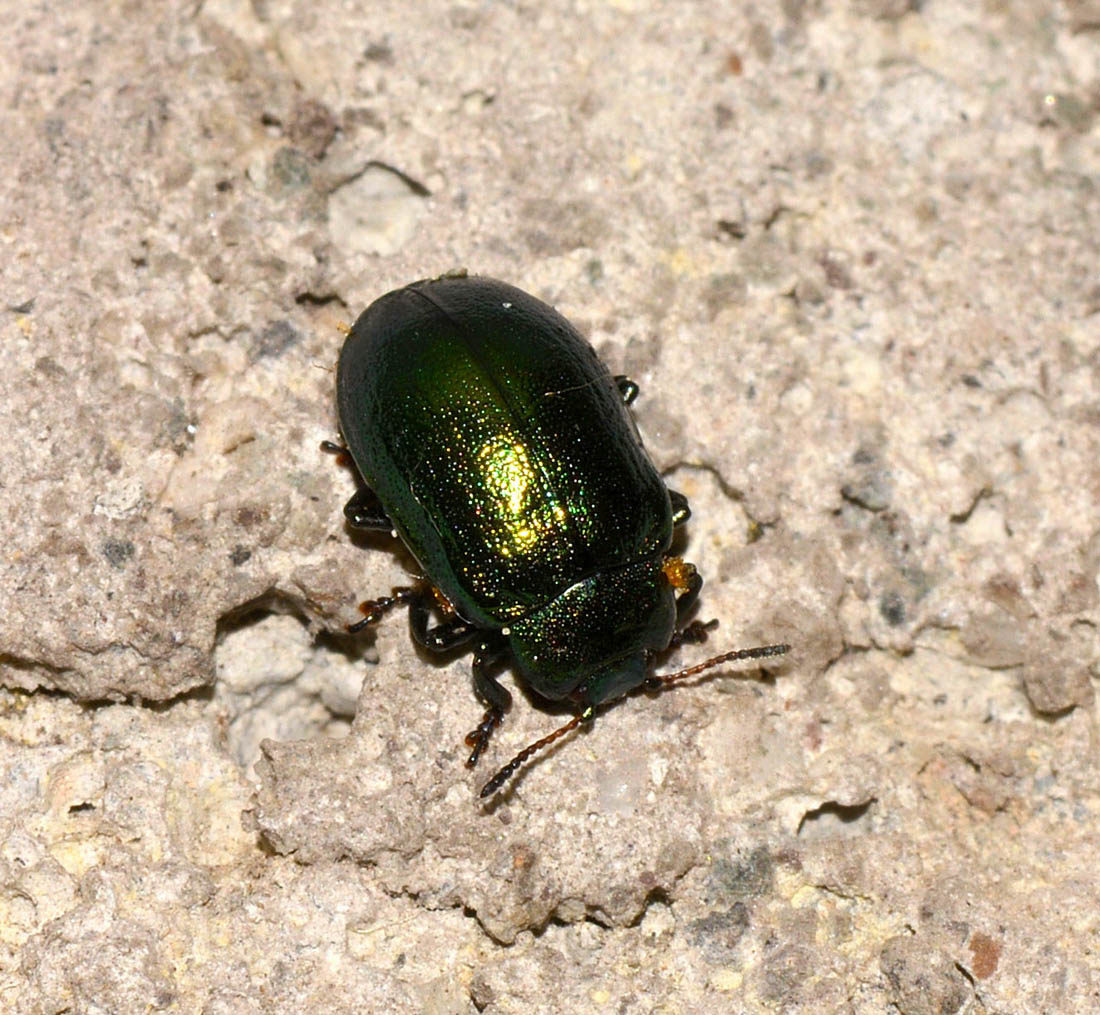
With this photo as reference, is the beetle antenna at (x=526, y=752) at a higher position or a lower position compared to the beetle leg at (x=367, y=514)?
lower

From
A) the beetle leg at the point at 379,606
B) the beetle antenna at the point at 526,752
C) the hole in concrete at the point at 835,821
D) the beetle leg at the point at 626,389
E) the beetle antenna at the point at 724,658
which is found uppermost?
the beetle leg at the point at 626,389

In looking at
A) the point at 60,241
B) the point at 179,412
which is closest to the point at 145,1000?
the point at 179,412

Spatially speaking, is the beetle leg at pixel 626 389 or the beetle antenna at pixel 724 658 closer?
the beetle antenna at pixel 724 658

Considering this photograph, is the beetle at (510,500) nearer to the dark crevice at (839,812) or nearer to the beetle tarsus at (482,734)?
the beetle tarsus at (482,734)

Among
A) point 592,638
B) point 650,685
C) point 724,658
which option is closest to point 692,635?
point 724,658

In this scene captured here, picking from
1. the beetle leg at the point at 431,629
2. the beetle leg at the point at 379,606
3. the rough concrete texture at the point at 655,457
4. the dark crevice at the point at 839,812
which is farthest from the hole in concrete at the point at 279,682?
the dark crevice at the point at 839,812

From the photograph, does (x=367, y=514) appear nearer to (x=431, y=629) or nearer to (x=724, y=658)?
(x=431, y=629)

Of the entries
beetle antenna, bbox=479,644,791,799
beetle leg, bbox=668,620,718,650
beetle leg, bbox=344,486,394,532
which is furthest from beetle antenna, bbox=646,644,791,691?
beetle leg, bbox=344,486,394,532
